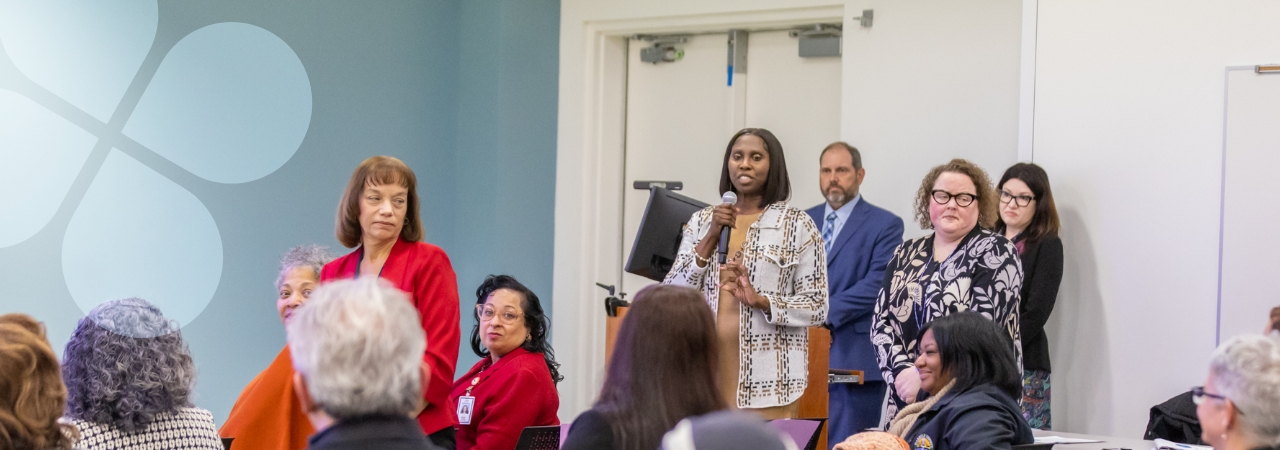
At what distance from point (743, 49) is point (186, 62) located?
8.92 ft

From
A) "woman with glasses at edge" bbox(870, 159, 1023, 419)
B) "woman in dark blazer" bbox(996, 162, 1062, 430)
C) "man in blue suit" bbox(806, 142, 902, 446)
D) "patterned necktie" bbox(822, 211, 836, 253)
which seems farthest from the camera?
"patterned necktie" bbox(822, 211, 836, 253)

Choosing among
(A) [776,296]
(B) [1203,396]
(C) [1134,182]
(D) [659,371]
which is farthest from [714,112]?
(D) [659,371]

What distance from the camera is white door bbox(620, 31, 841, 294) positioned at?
5.47m

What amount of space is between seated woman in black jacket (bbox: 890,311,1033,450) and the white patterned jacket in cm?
38

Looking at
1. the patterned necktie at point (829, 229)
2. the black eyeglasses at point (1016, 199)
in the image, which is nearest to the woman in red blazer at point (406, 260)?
the patterned necktie at point (829, 229)

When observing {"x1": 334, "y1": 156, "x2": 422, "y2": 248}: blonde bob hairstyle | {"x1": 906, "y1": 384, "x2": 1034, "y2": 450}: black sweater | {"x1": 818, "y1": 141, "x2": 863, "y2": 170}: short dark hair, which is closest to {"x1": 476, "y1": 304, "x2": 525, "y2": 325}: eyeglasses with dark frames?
{"x1": 334, "y1": 156, "x2": 422, "y2": 248}: blonde bob hairstyle


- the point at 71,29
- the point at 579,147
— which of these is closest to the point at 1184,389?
the point at 579,147

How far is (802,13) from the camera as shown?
5.32 meters

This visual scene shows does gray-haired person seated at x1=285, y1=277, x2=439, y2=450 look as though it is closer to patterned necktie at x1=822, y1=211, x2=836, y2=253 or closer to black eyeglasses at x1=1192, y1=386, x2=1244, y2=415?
black eyeglasses at x1=1192, y1=386, x2=1244, y2=415

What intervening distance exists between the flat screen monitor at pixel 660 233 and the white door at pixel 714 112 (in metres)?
1.89

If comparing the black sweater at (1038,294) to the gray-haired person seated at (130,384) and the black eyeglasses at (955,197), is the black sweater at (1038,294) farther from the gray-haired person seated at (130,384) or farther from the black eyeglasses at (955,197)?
the gray-haired person seated at (130,384)

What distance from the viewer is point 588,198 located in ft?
19.3

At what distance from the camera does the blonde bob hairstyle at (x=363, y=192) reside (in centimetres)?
273

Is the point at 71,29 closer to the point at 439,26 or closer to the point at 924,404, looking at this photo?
the point at 439,26
